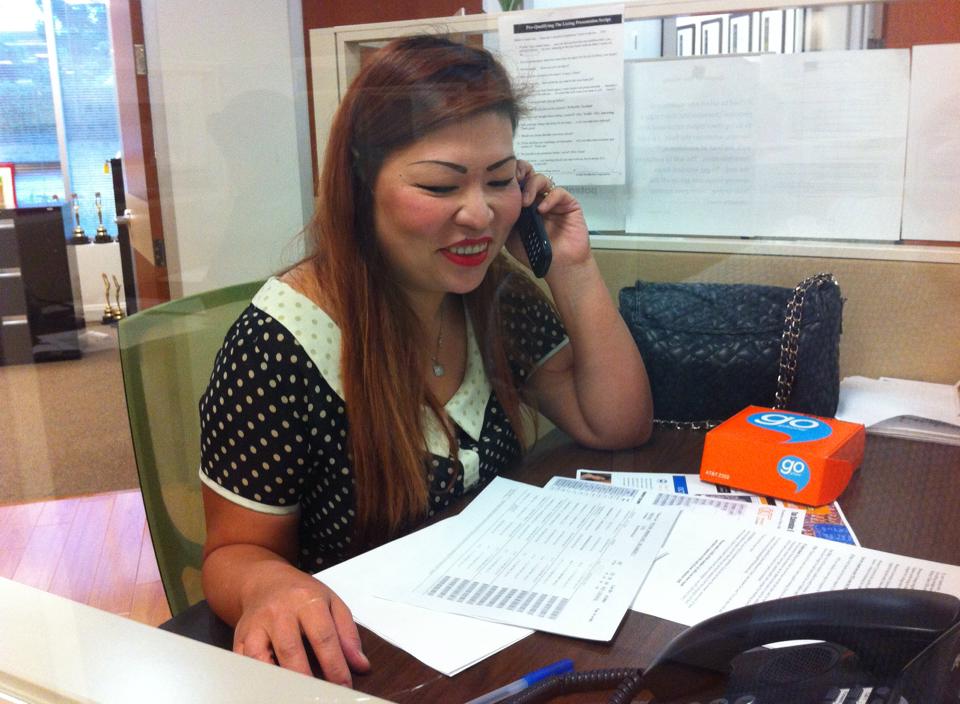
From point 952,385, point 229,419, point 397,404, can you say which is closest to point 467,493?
point 397,404

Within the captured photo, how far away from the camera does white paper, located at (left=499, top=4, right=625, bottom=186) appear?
592mm

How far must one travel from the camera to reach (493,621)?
500 mm

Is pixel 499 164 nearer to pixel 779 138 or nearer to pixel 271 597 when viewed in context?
pixel 779 138

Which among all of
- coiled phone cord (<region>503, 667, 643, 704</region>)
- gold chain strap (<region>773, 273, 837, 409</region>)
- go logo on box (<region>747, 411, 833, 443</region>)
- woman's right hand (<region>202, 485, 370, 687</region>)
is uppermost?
gold chain strap (<region>773, 273, 837, 409</region>)

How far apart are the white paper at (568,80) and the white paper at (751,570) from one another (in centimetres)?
31

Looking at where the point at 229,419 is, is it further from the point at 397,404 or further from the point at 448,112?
the point at 448,112

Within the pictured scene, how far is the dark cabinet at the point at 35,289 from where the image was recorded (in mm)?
483

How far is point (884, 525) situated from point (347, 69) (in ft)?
1.45

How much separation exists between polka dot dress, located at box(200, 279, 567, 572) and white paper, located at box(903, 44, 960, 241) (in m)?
0.46

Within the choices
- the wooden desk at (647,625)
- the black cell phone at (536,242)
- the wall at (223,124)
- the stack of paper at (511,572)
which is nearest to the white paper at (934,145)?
the wooden desk at (647,625)

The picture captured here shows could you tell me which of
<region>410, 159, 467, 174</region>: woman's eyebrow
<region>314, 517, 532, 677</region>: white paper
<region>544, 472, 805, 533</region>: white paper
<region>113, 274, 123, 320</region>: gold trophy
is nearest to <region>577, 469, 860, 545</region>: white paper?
<region>544, 472, 805, 533</region>: white paper

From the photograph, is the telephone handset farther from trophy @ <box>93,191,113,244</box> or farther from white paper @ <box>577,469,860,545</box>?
trophy @ <box>93,191,113,244</box>

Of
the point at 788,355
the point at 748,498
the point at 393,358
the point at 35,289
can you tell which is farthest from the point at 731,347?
the point at 35,289

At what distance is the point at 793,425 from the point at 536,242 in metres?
0.34
